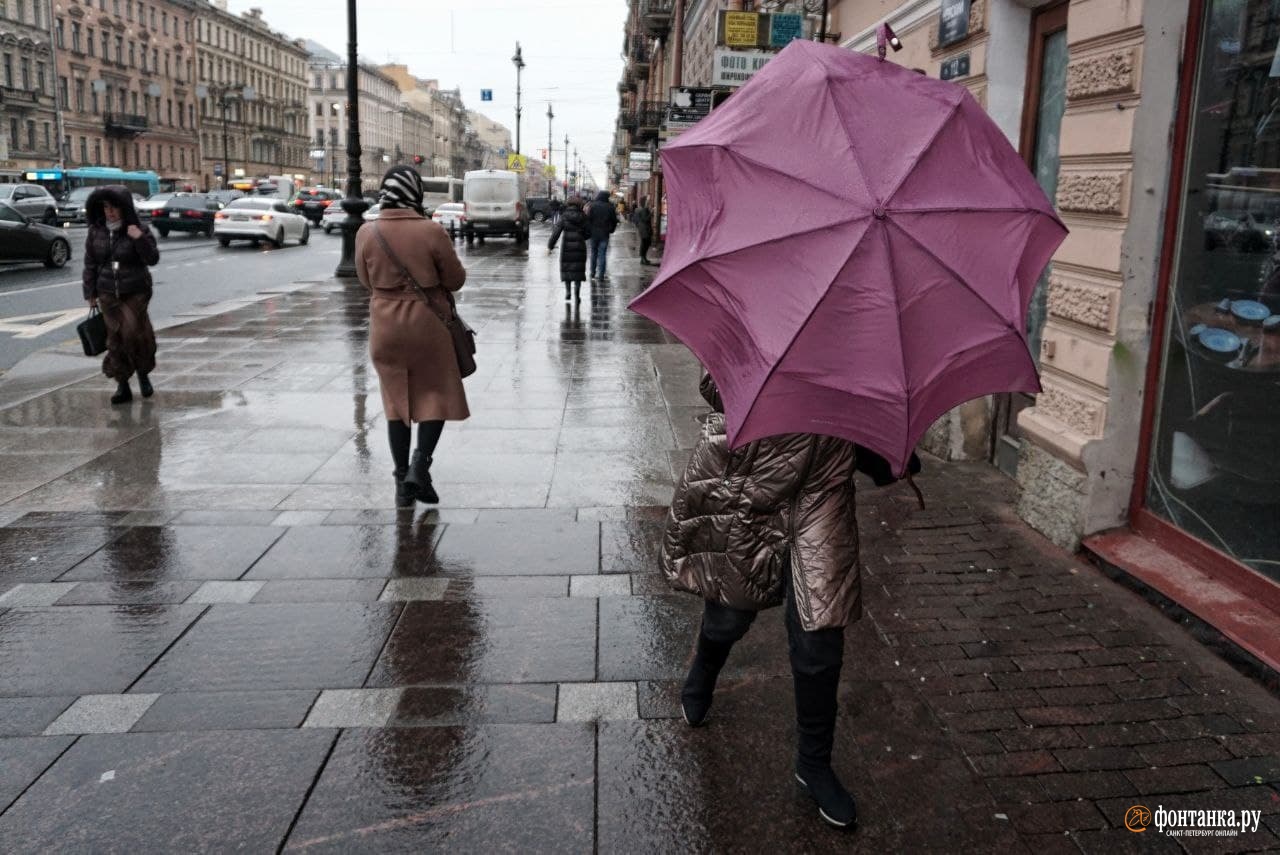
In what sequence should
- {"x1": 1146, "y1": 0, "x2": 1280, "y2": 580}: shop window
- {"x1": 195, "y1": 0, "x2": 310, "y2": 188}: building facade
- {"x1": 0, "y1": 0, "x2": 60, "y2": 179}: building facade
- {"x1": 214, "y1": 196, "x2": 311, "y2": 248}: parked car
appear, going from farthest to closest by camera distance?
{"x1": 195, "y1": 0, "x2": 310, "y2": 188}: building facade, {"x1": 0, "y1": 0, "x2": 60, "y2": 179}: building facade, {"x1": 214, "y1": 196, "x2": 311, "y2": 248}: parked car, {"x1": 1146, "y1": 0, "x2": 1280, "y2": 580}: shop window

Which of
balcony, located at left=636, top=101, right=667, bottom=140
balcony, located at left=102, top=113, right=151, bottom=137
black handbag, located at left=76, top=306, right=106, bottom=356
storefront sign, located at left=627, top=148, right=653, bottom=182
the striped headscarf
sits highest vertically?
balcony, located at left=102, top=113, right=151, bottom=137

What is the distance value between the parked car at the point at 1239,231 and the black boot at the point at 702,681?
296cm

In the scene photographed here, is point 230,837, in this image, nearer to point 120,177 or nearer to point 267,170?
point 120,177

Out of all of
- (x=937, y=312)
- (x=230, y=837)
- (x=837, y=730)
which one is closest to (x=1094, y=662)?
(x=837, y=730)

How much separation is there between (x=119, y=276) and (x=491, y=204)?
3112 cm

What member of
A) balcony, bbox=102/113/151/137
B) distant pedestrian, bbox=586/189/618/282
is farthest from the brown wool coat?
balcony, bbox=102/113/151/137

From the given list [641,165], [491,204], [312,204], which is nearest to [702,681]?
[641,165]

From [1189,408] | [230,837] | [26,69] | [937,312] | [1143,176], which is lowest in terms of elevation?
[230,837]

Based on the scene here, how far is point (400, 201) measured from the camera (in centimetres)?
603

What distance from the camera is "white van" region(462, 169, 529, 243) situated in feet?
129

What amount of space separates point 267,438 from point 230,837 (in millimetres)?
5344

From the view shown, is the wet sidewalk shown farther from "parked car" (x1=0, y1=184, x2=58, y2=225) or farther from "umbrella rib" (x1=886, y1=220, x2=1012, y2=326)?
"parked car" (x1=0, y1=184, x2=58, y2=225)

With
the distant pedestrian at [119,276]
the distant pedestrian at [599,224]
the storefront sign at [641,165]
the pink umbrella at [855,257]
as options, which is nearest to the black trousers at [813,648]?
the pink umbrella at [855,257]

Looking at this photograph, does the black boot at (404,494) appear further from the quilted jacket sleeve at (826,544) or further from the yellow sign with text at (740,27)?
the yellow sign with text at (740,27)
